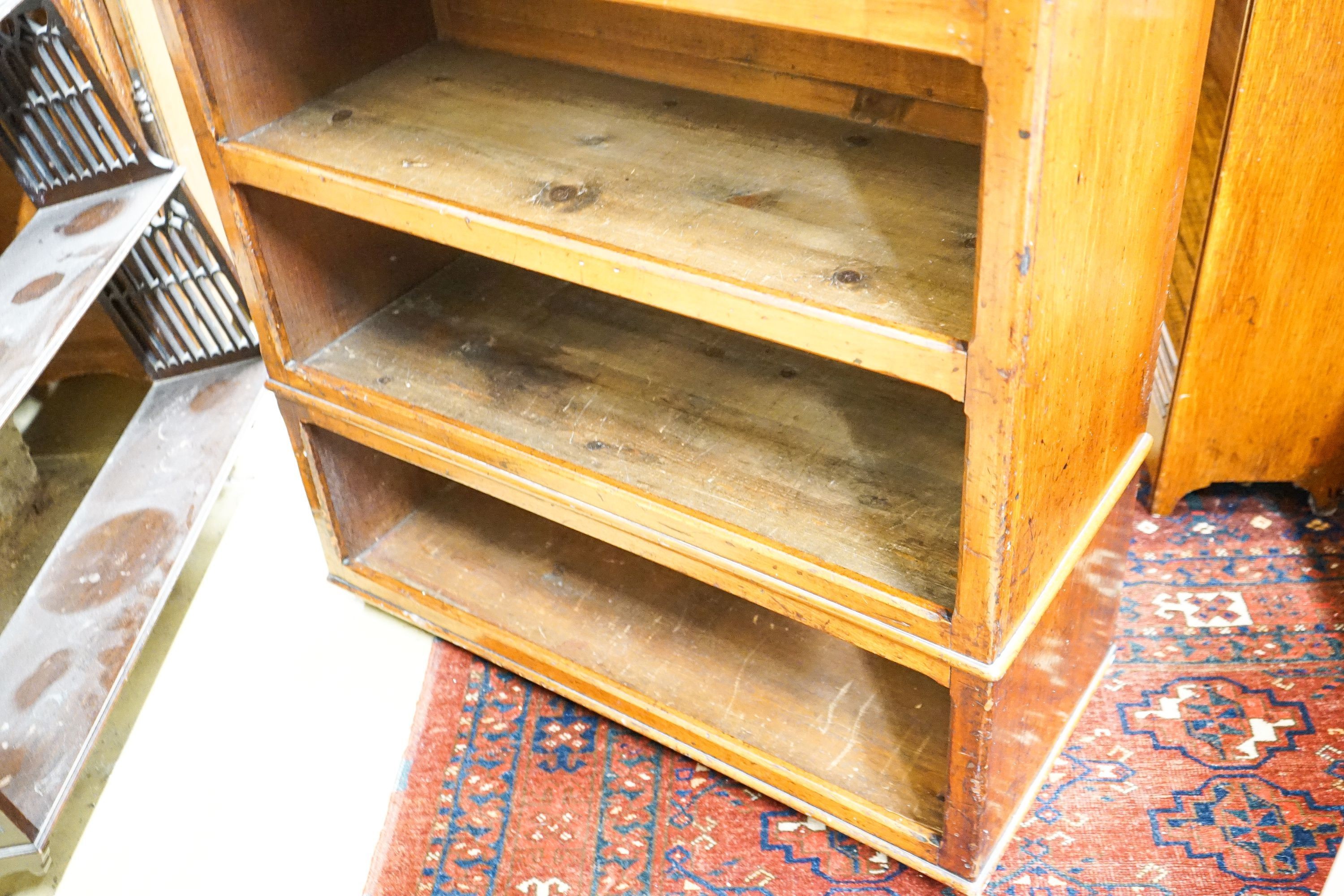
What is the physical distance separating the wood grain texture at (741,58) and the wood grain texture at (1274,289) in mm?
462

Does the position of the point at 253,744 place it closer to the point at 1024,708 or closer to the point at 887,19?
the point at 1024,708

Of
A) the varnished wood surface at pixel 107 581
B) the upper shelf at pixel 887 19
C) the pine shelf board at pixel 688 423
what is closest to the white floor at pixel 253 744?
the varnished wood surface at pixel 107 581

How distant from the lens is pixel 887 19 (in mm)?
964

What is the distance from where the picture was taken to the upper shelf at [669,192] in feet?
3.83

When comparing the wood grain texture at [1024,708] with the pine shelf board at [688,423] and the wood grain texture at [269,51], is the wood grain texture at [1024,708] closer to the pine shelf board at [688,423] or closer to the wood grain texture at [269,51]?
the pine shelf board at [688,423]

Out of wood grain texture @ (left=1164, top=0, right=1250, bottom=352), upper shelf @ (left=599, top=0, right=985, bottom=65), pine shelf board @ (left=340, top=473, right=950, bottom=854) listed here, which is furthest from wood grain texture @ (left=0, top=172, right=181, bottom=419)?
wood grain texture @ (left=1164, top=0, right=1250, bottom=352)

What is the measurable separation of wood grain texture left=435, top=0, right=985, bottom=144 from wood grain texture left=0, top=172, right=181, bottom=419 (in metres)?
0.66

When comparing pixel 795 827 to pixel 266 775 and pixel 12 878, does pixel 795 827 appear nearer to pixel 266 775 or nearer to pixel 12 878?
pixel 266 775

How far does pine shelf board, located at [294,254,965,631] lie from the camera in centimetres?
137

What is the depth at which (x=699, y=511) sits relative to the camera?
1440 mm

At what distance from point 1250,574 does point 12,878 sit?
1.91m

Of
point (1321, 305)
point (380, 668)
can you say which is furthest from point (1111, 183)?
point (380, 668)

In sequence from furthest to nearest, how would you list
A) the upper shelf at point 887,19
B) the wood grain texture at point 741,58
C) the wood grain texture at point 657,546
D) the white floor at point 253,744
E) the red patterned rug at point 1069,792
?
the white floor at point 253,744
the red patterned rug at point 1069,792
the wood grain texture at point 741,58
the wood grain texture at point 657,546
the upper shelf at point 887,19

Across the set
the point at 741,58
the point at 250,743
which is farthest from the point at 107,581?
the point at 741,58
